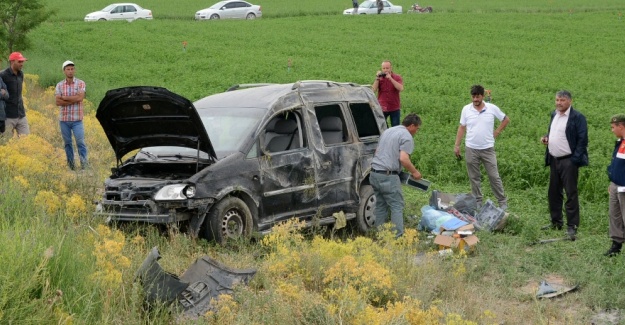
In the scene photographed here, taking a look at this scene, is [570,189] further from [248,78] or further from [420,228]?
[248,78]

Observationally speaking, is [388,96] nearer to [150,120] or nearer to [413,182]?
[413,182]

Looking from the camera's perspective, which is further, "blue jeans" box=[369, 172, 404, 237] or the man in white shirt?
the man in white shirt

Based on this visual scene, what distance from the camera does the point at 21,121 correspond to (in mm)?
13617

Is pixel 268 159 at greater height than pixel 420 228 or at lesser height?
greater

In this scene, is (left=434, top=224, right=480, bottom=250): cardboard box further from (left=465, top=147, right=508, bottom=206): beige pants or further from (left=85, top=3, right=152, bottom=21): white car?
(left=85, top=3, right=152, bottom=21): white car

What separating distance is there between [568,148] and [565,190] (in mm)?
546

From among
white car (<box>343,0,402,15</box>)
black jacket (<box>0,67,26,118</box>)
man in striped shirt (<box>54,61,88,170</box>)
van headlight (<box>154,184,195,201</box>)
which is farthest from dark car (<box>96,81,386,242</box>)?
white car (<box>343,0,402,15</box>)

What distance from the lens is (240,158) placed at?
9.84 m

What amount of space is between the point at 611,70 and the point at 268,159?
21.2 metres

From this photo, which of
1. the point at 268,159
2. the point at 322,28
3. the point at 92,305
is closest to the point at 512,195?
the point at 268,159

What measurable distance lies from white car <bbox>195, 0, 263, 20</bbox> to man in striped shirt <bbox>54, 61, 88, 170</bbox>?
124 feet

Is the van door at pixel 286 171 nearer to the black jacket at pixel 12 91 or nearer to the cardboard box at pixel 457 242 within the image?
the cardboard box at pixel 457 242

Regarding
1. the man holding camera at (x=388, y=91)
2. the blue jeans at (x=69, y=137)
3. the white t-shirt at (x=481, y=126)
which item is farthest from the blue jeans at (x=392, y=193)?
the blue jeans at (x=69, y=137)

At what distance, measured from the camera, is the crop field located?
648cm
